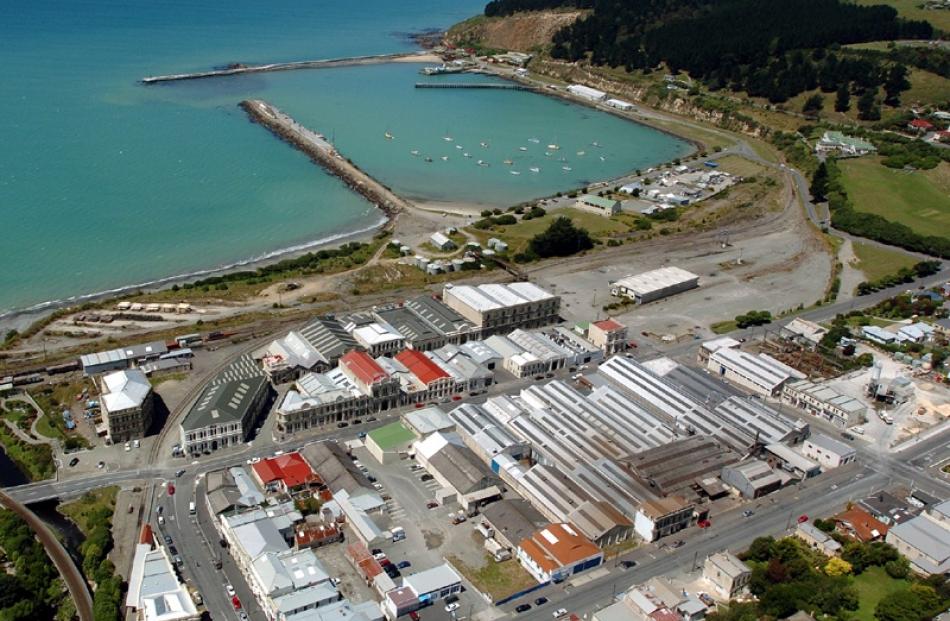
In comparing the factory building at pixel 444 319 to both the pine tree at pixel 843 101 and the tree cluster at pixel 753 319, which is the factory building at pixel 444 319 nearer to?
the tree cluster at pixel 753 319

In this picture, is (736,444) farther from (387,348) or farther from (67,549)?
(67,549)

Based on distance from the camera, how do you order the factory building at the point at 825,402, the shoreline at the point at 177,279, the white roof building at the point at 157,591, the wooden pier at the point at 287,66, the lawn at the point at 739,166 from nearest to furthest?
the white roof building at the point at 157,591
the factory building at the point at 825,402
the shoreline at the point at 177,279
the lawn at the point at 739,166
the wooden pier at the point at 287,66

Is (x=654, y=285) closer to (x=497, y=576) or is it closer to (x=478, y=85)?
(x=497, y=576)

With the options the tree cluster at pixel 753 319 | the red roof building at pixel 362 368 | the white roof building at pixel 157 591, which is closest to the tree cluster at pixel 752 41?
the tree cluster at pixel 753 319

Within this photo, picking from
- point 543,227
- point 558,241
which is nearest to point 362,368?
point 558,241

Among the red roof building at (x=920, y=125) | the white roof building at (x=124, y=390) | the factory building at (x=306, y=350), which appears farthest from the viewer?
the red roof building at (x=920, y=125)

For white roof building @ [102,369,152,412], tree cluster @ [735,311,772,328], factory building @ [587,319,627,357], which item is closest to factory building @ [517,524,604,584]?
factory building @ [587,319,627,357]

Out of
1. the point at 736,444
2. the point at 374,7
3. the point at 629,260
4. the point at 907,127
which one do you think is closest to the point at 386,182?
the point at 629,260
